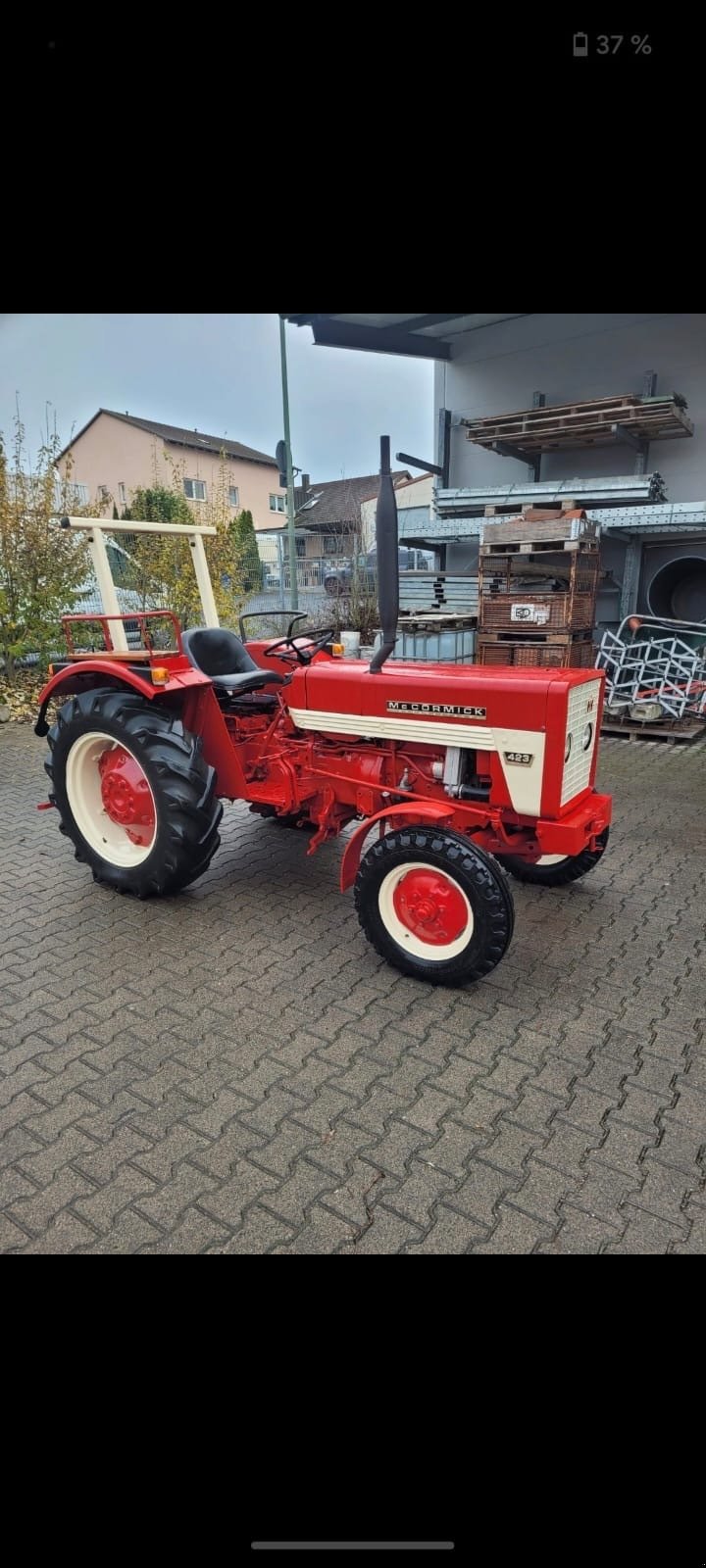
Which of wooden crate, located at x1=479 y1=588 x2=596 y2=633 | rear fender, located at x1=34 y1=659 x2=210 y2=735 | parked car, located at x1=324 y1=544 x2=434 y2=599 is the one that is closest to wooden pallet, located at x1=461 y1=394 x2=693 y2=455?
parked car, located at x1=324 y1=544 x2=434 y2=599

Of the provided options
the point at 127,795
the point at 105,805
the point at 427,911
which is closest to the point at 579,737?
the point at 427,911

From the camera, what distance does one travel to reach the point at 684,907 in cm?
331

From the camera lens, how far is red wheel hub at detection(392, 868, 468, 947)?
2596 mm

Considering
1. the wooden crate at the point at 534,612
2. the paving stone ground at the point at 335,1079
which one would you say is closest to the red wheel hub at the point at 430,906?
the paving stone ground at the point at 335,1079

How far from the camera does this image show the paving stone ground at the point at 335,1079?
1.74m

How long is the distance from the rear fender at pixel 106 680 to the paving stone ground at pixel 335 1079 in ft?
3.14

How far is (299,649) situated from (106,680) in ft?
3.12

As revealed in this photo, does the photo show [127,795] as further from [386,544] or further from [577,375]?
[577,375]

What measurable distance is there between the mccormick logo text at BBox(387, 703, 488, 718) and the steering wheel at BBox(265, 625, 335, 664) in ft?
2.39

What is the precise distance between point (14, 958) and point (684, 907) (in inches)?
112

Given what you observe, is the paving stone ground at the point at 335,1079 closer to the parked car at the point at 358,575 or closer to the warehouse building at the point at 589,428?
the warehouse building at the point at 589,428

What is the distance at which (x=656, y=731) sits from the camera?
21.7 ft
